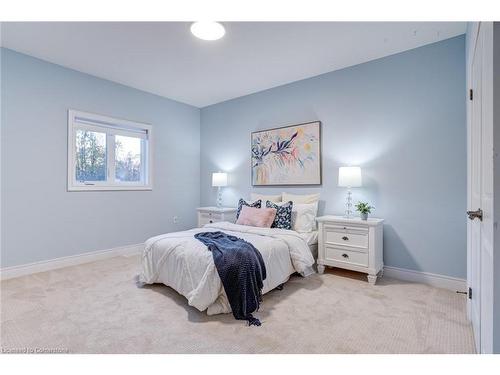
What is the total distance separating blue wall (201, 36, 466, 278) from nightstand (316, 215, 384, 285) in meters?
0.36

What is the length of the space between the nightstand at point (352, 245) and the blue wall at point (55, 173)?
276 centimetres

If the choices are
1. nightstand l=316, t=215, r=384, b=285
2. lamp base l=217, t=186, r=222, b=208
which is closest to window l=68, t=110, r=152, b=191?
lamp base l=217, t=186, r=222, b=208

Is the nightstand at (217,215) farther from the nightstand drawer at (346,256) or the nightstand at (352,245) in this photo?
the nightstand drawer at (346,256)

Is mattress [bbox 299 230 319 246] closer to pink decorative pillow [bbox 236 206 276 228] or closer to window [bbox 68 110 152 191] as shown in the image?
pink decorative pillow [bbox 236 206 276 228]

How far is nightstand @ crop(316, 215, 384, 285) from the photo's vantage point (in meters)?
2.73

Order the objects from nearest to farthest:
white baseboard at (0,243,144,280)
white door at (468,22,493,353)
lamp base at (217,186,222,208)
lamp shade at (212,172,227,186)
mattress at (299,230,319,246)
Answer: white door at (468,22,493,353), white baseboard at (0,243,144,280), mattress at (299,230,319,246), lamp shade at (212,172,227,186), lamp base at (217,186,222,208)

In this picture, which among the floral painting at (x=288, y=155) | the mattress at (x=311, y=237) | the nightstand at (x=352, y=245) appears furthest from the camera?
the floral painting at (x=288, y=155)

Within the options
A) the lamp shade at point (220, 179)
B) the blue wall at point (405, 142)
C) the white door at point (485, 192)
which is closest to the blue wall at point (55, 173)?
the lamp shade at point (220, 179)

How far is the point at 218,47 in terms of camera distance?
2836mm

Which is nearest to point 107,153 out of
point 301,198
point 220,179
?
point 220,179

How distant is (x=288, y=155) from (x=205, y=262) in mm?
2226

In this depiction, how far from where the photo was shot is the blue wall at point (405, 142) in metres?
2.62
